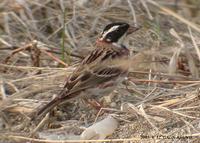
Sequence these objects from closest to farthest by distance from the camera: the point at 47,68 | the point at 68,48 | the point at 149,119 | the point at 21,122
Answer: the point at 149,119 → the point at 21,122 → the point at 47,68 → the point at 68,48

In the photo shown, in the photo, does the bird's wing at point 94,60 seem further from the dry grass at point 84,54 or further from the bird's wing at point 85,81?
the dry grass at point 84,54

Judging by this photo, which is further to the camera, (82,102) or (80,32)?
(80,32)

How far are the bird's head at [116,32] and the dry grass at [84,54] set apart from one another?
0.37m

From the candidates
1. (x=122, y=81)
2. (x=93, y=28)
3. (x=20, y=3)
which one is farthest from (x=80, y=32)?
(x=122, y=81)

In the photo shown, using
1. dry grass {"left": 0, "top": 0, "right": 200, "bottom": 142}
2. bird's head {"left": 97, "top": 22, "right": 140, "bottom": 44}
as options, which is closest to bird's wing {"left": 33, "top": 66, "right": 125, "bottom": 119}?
dry grass {"left": 0, "top": 0, "right": 200, "bottom": 142}

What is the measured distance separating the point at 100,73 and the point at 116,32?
393 mm

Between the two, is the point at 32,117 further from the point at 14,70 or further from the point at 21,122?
the point at 14,70

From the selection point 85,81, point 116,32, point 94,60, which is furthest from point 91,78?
point 116,32

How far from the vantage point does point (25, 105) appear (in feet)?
18.7

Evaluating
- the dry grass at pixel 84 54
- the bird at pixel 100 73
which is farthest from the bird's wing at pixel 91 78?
the dry grass at pixel 84 54

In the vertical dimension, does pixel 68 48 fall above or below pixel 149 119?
below

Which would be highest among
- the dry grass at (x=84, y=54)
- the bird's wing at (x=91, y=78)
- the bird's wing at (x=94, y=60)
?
the bird's wing at (x=94, y=60)

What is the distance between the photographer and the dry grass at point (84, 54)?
17.1ft

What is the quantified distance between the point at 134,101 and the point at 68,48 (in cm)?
158
